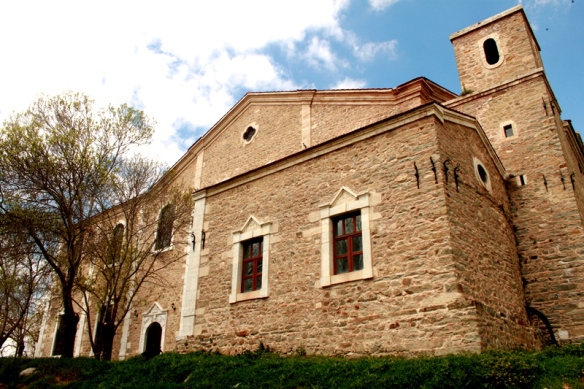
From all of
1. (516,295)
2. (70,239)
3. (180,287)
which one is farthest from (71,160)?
(516,295)

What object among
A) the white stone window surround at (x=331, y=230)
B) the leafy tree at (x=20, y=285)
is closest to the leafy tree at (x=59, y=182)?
the leafy tree at (x=20, y=285)

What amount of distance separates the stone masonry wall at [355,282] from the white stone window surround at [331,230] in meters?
0.14

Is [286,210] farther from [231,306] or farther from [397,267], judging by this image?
[397,267]

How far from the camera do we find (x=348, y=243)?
10.2 metres

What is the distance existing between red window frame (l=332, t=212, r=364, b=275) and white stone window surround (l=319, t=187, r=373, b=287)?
4.3 inches

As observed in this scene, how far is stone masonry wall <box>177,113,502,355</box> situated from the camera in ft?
27.9

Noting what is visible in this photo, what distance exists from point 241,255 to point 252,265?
0.52m

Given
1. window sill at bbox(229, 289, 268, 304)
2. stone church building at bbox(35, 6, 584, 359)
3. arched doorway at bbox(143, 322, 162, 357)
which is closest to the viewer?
stone church building at bbox(35, 6, 584, 359)

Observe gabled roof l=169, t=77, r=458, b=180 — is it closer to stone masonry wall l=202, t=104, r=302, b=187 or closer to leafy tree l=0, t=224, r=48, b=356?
stone masonry wall l=202, t=104, r=302, b=187

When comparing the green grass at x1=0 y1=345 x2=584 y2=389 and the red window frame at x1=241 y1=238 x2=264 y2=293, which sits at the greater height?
the red window frame at x1=241 y1=238 x2=264 y2=293

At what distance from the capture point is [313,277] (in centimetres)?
1045

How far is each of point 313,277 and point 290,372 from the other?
241cm

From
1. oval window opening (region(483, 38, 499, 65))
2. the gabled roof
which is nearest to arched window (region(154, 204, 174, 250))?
the gabled roof

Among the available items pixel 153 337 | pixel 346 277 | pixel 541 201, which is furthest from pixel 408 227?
pixel 153 337
